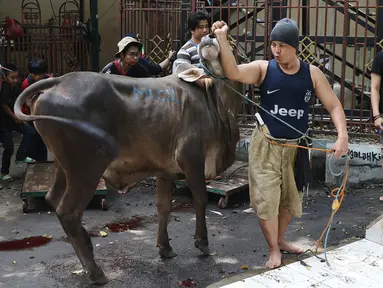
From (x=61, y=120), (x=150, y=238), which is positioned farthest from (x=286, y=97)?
(x=150, y=238)

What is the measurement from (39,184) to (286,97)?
3658mm

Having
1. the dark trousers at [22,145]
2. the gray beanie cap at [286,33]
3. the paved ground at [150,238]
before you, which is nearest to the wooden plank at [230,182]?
the paved ground at [150,238]

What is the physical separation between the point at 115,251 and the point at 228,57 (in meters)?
2.33

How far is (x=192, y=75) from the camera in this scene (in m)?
5.20

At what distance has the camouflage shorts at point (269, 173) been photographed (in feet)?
15.3

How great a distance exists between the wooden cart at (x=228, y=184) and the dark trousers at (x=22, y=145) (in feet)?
7.60

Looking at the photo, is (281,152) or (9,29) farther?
(9,29)

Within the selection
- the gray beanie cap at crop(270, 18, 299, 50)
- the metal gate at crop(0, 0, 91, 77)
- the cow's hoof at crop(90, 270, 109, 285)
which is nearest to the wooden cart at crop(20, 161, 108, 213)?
the cow's hoof at crop(90, 270, 109, 285)

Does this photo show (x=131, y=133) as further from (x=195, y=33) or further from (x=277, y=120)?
(x=195, y=33)

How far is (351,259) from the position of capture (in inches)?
186

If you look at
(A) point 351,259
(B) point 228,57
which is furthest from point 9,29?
(A) point 351,259

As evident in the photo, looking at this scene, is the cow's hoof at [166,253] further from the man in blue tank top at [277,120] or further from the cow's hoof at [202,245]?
the man in blue tank top at [277,120]

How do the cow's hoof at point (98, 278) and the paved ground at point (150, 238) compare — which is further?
the paved ground at point (150, 238)

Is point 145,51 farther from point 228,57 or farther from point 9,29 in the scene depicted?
point 228,57
